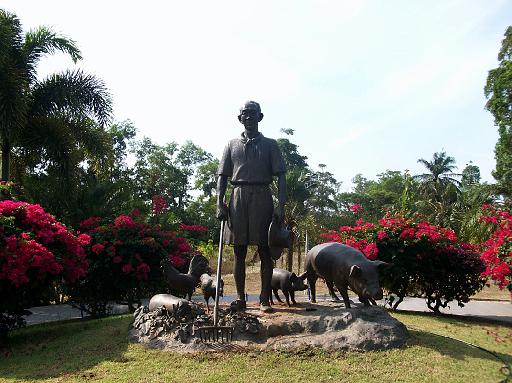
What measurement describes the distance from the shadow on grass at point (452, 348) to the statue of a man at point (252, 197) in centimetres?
209

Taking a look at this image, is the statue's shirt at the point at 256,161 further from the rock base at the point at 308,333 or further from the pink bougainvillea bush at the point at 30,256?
the pink bougainvillea bush at the point at 30,256

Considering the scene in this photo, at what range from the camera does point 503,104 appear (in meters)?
24.2

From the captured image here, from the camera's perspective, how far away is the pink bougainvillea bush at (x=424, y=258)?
11250 mm

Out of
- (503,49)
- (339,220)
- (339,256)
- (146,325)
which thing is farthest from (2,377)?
(339,220)

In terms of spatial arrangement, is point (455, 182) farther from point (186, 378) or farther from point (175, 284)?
point (186, 378)

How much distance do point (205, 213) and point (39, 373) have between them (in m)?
24.8

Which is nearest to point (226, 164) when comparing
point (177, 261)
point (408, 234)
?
point (177, 261)

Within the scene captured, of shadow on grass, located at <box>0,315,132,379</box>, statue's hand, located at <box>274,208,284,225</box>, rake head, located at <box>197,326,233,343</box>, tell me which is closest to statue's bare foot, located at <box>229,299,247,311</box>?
rake head, located at <box>197,326,233,343</box>

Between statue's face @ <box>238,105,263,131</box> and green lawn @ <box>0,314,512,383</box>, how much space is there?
3263mm

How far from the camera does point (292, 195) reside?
26.0m

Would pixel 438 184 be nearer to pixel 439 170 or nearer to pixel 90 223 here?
pixel 439 170

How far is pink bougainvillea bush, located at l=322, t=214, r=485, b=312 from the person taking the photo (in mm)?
11250

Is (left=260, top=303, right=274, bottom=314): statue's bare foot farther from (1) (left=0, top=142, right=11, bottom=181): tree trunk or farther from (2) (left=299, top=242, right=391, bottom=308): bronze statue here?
(1) (left=0, top=142, right=11, bottom=181): tree trunk

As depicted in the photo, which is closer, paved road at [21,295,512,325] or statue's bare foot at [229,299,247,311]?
statue's bare foot at [229,299,247,311]
